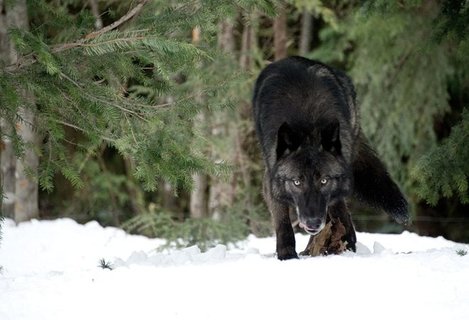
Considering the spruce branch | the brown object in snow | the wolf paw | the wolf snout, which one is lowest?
the wolf paw

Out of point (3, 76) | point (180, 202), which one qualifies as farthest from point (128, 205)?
point (3, 76)

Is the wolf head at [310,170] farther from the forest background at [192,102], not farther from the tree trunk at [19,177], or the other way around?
the tree trunk at [19,177]

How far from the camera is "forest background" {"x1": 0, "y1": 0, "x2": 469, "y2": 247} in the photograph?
5680 mm

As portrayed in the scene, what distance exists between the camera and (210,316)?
469 cm

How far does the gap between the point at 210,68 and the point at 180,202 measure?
8.20 meters

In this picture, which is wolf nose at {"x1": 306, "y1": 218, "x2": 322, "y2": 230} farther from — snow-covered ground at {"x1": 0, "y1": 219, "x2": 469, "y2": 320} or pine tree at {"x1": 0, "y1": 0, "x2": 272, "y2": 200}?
pine tree at {"x1": 0, "y1": 0, "x2": 272, "y2": 200}

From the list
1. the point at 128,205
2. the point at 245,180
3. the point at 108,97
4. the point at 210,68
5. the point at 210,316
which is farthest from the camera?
the point at 128,205

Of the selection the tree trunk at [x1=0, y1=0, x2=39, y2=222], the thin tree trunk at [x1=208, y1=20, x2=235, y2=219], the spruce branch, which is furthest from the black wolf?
the thin tree trunk at [x1=208, y1=20, x2=235, y2=219]

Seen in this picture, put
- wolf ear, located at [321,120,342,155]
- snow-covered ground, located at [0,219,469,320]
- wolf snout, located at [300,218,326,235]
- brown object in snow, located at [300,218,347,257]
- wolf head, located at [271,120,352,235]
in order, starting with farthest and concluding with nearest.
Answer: brown object in snow, located at [300,218,347,257], wolf ear, located at [321,120,342,155], wolf head, located at [271,120,352,235], wolf snout, located at [300,218,326,235], snow-covered ground, located at [0,219,469,320]

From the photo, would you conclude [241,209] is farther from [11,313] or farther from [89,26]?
[11,313]

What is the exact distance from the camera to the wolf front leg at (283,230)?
20.7ft

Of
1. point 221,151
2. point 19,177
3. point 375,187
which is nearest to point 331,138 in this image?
point 375,187

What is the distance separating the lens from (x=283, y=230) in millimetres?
6418

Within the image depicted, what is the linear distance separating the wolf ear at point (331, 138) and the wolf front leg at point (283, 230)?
637 millimetres
